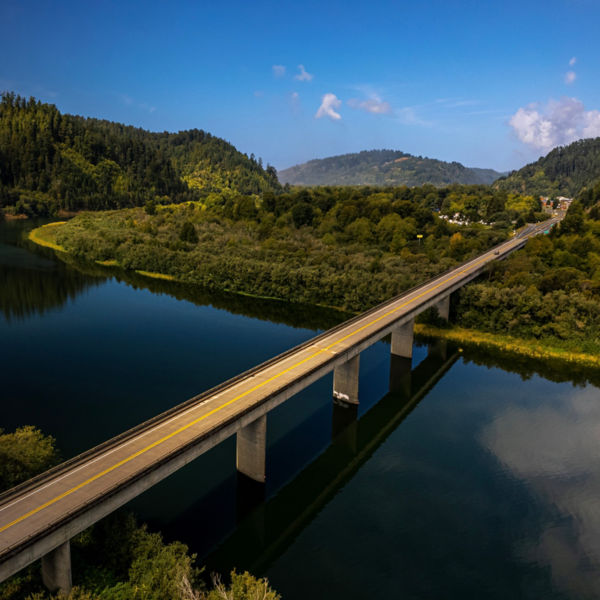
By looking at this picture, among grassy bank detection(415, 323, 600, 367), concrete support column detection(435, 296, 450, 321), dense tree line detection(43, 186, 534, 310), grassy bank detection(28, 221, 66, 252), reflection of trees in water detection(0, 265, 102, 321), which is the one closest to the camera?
grassy bank detection(415, 323, 600, 367)

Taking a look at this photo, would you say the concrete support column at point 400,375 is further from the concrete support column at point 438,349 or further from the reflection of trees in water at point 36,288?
the reflection of trees in water at point 36,288

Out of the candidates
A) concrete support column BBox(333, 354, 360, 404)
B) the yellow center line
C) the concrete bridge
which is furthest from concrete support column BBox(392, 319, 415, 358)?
concrete support column BBox(333, 354, 360, 404)

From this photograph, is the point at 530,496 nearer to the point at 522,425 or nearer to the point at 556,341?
the point at 522,425

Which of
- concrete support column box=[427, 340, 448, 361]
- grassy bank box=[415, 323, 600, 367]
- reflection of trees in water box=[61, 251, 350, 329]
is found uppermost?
reflection of trees in water box=[61, 251, 350, 329]

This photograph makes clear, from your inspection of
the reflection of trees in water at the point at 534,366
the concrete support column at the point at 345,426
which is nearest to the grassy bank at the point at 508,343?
the reflection of trees in water at the point at 534,366

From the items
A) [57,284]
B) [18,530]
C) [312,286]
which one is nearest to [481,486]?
[18,530]

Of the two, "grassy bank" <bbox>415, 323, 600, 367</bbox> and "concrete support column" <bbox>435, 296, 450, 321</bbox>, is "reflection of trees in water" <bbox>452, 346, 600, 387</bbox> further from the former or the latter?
"concrete support column" <bbox>435, 296, 450, 321</bbox>

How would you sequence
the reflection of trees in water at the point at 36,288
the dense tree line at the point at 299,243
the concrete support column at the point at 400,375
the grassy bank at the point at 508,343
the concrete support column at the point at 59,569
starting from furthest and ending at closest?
1. the dense tree line at the point at 299,243
2. the reflection of trees in water at the point at 36,288
3. the grassy bank at the point at 508,343
4. the concrete support column at the point at 400,375
5. the concrete support column at the point at 59,569
